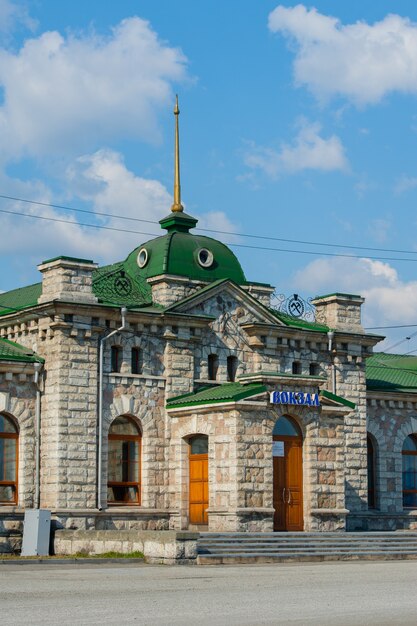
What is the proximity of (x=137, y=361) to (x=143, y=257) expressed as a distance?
421 cm

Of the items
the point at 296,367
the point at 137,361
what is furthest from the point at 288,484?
the point at 137,361

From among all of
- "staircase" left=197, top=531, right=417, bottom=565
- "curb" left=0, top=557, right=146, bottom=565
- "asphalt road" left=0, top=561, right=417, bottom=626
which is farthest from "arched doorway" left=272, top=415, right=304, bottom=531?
"curb" left=0, top=557, right=146, bottom=565

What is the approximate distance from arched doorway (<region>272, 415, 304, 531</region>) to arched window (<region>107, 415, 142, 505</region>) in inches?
162

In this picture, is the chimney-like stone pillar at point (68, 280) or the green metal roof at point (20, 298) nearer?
the chimney-like stone pillar at point (68, 280)

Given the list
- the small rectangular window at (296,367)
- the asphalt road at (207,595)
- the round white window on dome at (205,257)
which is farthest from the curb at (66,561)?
the round white window on dome at (205,257)

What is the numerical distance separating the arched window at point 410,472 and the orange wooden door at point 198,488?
10.6 meters

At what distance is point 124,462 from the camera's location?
3494 cm

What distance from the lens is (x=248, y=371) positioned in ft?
123

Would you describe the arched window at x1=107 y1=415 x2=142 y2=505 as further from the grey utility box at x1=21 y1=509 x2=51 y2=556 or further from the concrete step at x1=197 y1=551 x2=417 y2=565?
the concrete step at x1=197 y1=551 x2=417 y2=565

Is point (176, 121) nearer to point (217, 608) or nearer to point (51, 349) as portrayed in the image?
point (51, 349)

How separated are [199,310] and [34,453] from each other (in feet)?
22.6

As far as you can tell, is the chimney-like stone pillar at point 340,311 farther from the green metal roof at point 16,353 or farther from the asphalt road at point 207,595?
the asphalt road at point 207,595

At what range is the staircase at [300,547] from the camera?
29203 mm

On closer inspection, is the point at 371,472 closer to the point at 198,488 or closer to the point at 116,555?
the point at 198,488
